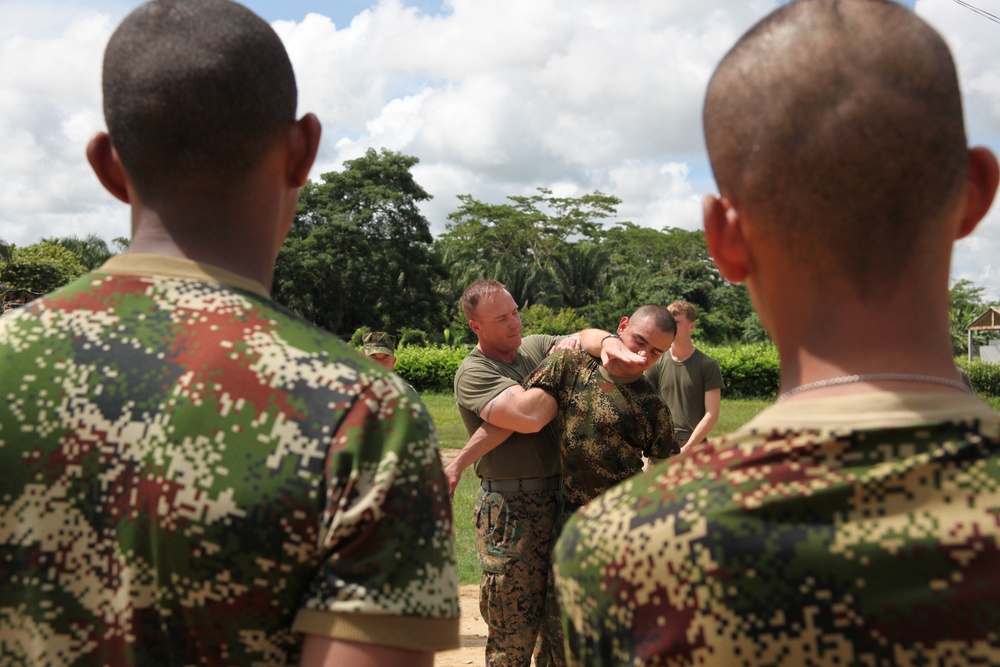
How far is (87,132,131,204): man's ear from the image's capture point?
1.62 meters

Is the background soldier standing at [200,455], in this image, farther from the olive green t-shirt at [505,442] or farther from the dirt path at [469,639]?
the dirt path at [469,639]

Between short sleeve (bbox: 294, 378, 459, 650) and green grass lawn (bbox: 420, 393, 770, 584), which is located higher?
green grass lawn (bbox: 420, 393, 770, 584)

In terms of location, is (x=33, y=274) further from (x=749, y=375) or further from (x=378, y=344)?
(x=378, y=344)

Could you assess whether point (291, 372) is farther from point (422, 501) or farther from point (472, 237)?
point (472, 237)

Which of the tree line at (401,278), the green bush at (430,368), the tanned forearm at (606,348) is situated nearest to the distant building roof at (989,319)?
the tree line at (401,278)

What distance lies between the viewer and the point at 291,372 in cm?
141

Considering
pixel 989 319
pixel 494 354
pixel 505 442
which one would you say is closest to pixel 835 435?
pixel 505 442

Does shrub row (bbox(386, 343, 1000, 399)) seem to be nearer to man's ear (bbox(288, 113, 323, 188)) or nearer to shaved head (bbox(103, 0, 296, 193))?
man's ear (bbox(288, 113, 323, 188))

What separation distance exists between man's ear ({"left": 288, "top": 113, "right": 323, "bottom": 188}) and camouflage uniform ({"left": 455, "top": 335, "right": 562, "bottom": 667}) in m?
3.52

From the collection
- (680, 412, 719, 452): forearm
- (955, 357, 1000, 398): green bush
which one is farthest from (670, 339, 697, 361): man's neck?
(955, 357, 1000, 398): green bush

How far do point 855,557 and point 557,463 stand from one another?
13.4 feet

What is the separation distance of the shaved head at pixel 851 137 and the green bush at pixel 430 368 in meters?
27.6

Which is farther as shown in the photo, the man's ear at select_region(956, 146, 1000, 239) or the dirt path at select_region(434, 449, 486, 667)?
the dirt path at select_region(434, 449, 486, 667)

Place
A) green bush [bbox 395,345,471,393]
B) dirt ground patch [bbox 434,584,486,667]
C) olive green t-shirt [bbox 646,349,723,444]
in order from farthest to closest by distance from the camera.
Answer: green bush [bbox 395,345,471,393] < olive green t-shirt [bbox 646,349,723,444] < dirt ground patch [bbox 434,584,486,667]
